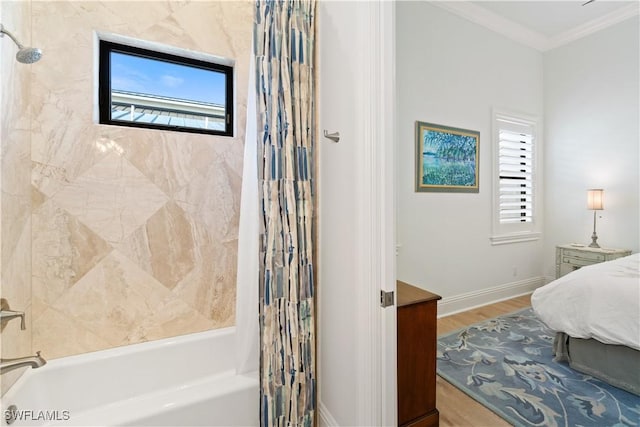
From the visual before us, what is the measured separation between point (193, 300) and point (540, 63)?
16.3ft

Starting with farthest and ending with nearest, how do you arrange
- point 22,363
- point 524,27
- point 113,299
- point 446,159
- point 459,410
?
point 524,27, point 446,159, point 459,410, point 113,299, point 22,363

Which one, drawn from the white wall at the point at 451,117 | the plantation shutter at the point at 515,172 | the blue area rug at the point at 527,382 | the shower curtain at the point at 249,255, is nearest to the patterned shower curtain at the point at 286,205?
the shower curtain at the point at 249,255

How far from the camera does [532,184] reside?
391cm

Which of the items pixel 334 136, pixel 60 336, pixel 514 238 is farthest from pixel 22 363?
pixel 514 238

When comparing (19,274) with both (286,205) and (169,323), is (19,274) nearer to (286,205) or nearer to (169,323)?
(169,323)

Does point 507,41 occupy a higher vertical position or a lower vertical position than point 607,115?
higher

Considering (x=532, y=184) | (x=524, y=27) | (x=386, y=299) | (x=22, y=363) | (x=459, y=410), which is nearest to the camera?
(x=22, y=363)

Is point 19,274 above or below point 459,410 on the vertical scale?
above

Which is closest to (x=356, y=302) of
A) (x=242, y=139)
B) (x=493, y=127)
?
(x=242, y=139)

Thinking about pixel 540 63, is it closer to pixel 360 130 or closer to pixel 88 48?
pixel 360 130

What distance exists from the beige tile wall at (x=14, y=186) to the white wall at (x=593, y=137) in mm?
5142

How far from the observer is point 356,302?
1.26 m

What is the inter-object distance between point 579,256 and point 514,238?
0.65 meters

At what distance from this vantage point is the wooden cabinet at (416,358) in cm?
151
